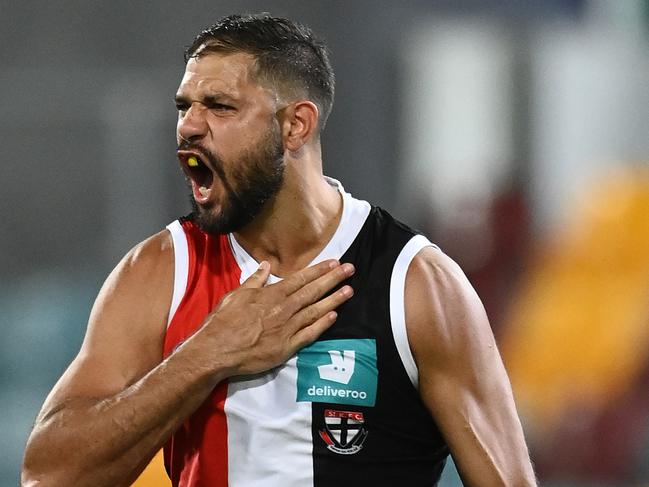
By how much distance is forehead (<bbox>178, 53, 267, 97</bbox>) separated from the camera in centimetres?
276

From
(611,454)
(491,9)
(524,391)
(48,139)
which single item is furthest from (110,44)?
(611,454)

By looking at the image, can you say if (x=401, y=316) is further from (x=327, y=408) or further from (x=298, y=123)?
(x=298, y=123)

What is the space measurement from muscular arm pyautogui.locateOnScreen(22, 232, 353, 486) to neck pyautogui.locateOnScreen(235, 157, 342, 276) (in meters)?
0.10

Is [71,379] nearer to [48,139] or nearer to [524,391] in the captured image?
[524,391]

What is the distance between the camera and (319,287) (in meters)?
2.77

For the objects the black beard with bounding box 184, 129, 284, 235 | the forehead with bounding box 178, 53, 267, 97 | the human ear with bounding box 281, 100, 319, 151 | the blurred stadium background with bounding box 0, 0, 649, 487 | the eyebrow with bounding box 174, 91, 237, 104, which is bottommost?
the blurred stadium background with bounding box 0, 0, 649, 487

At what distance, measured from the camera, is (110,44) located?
7.71 metres

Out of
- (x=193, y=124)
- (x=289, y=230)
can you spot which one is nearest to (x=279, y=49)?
(x=193, y=124)

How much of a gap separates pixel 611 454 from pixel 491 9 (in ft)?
9.44

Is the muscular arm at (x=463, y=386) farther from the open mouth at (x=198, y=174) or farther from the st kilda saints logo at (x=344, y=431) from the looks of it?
the open mouth at (x=198, y=174)

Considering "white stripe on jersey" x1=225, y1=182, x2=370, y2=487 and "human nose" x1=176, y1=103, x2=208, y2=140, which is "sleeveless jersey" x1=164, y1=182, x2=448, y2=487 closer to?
"white stripe on jersey" x1=225, y1=182, x2=370, y2=487

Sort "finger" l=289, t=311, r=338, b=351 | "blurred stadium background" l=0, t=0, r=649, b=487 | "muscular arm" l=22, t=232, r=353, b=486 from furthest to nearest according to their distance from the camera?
"blurred stadium background" l=0, t=0, r=649, b=487 → "finger" l=289, t=311, r=338, b=351 → "muscular arm" l=22, t=232, r=353, b=486

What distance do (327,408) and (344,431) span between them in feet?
0.22

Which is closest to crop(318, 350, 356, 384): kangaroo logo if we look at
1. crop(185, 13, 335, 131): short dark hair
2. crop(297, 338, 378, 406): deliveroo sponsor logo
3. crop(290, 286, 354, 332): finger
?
crop(297, 338, 378, 406): deliveroo sponsor logo
